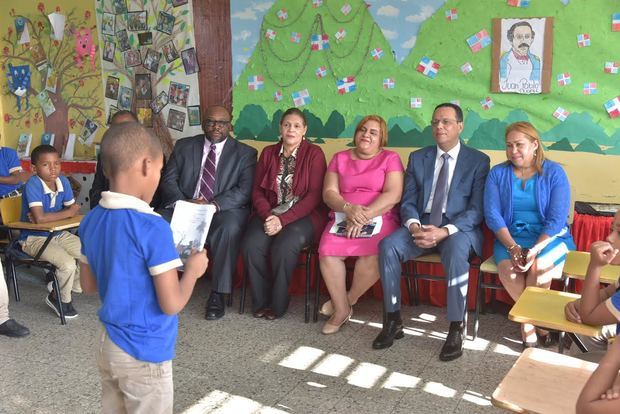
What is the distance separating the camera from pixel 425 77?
4211mm

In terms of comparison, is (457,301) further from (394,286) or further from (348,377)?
(348,377)

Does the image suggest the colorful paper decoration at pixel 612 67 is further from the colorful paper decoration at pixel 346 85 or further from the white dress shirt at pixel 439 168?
the colorful paper decoration at pixel 346 85

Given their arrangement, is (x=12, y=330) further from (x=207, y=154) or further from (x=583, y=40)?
(x=583, y=40)

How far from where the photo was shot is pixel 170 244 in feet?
5.37

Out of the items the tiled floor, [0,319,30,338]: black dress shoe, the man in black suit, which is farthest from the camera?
the man in black suit

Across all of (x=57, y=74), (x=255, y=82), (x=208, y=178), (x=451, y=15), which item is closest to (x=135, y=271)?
(x=208, y=178)

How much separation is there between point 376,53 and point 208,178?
4.92 ft

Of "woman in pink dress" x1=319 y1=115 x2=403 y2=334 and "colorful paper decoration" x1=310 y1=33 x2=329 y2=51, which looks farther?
"colorful paper decoration" x1=310 y1=33 x2=329 y2=51

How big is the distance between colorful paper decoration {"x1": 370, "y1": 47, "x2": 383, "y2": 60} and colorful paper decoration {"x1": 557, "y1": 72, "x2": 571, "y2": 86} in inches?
47.7

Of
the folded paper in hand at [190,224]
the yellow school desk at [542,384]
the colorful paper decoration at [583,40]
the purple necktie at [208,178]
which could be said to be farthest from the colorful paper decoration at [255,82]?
the yellow school desk at [542,384]

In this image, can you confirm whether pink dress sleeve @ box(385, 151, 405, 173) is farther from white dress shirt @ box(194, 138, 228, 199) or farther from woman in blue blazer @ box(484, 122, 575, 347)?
white dress shirt @ box(194, 138, 228, 199)

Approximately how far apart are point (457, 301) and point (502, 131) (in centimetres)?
137

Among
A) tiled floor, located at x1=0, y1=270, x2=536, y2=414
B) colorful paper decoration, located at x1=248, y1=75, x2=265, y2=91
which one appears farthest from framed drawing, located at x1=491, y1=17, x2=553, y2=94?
colorful paper decoration, located at x1=248, y1=75, x2=265, y2=91

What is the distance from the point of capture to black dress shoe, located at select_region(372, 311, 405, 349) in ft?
10.9
